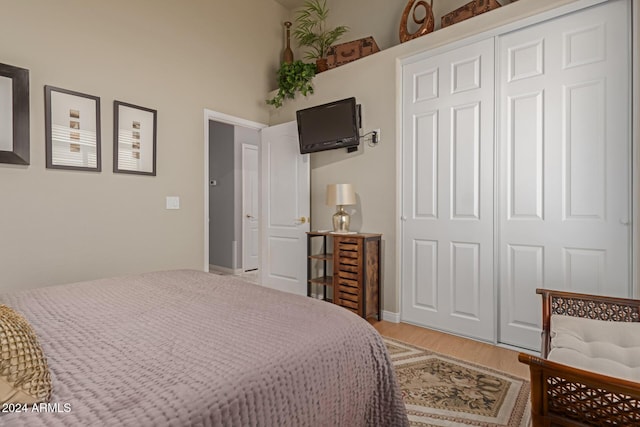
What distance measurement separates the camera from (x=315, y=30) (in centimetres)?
416

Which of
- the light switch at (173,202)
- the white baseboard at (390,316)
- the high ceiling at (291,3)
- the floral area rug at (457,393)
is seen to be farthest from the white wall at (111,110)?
the floral area rug at (457,393)

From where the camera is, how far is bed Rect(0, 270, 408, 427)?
68 cm

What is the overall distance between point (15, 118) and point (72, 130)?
1.10 ft

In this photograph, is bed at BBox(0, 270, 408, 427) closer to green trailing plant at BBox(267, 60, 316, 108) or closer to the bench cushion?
the bench cushion

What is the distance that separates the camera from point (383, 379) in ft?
3.72

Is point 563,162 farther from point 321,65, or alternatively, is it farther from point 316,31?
point 316,31

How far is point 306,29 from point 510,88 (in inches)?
106

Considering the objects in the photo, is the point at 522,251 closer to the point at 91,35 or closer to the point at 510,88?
the point at 510,88

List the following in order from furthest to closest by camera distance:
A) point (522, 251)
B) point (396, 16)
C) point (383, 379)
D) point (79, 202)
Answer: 1. point (396, 16)
2. point (79, 202)
3. point (522, 251)
4. point (383, 379)

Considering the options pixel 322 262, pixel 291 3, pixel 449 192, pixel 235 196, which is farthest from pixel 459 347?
pixel 291 3

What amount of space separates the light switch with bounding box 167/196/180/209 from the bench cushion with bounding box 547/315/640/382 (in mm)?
3084

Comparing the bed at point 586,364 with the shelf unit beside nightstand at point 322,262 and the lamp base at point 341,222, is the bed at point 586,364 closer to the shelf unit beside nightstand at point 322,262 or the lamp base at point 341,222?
the lamp base at point 341,222

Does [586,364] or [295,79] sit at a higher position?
[295,79]

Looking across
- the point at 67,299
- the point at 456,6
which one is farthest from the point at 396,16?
the point at 67,299
